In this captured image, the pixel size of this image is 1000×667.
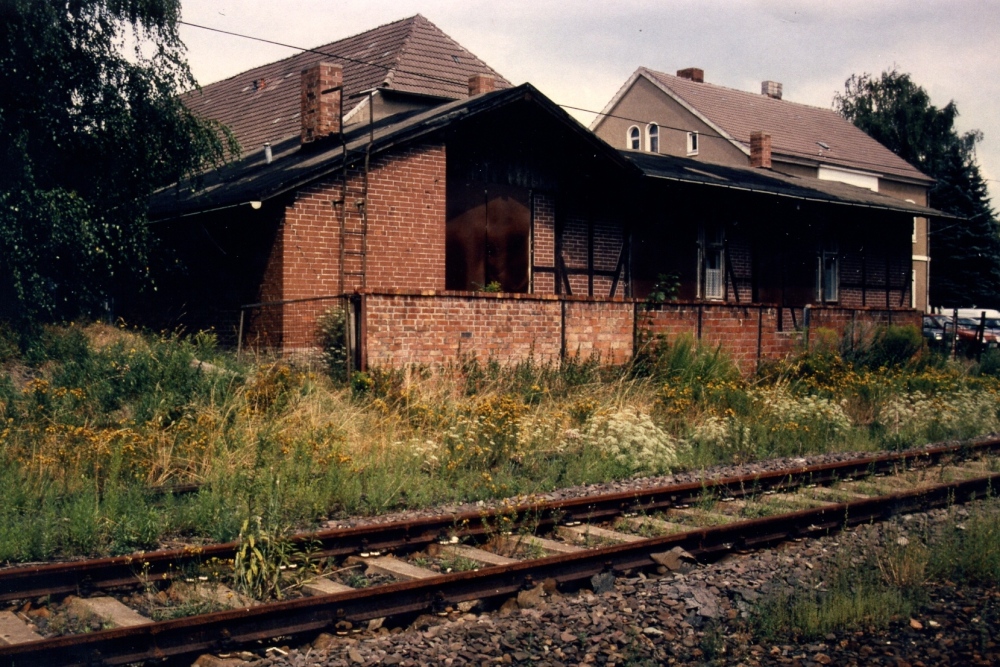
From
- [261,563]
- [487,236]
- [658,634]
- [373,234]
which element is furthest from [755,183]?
[261,563]

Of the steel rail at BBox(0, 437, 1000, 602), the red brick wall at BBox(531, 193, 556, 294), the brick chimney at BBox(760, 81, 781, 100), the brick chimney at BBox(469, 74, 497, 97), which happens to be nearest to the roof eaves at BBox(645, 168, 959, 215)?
the red brick wall at BBox(531, 193, 556, 294)

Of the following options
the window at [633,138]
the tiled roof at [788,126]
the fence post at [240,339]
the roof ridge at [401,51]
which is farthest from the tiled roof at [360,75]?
the window at [633,138]

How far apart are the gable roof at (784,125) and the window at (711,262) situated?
56.5 ft

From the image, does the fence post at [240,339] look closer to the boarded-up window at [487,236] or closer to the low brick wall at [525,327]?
the low brick wall at [525,327]

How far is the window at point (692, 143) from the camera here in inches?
1678

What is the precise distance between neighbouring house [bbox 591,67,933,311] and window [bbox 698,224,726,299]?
54.0 feet

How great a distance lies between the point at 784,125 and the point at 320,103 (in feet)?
98.1

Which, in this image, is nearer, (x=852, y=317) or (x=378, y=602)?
(x=378, y=602)

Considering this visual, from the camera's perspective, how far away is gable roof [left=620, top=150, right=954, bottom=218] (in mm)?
22125

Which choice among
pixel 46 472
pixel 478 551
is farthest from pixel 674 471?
pixel 46 472

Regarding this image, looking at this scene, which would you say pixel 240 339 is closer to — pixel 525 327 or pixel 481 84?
pixel 525 327

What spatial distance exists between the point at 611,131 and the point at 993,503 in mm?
39265

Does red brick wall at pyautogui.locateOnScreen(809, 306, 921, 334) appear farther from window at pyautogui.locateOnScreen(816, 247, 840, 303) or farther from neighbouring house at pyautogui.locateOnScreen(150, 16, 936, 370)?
window at pyautogui.locateOnScreen(816, 247, 840, 303)

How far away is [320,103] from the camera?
20766 mm
